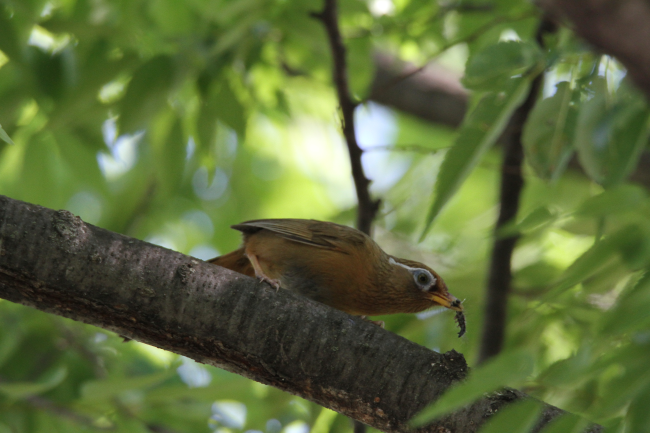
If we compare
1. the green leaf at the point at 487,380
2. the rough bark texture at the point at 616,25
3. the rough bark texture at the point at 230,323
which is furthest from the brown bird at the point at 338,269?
the rough bark texture at the point at 616,25

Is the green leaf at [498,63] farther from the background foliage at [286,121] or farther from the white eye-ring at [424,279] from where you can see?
the white eye-ring at [424,279]

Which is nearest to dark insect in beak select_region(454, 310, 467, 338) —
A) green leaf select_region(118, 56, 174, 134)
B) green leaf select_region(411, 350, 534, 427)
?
green leaf select_region(411, 350, 534, 427)

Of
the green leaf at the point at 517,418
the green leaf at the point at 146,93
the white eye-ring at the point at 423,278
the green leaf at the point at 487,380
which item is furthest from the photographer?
the white eye-ring at the point at 423,278

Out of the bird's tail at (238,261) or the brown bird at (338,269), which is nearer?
the brown bird at (338,269)

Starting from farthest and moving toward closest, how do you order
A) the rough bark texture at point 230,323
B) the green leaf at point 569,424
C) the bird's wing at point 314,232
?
the bird's wing at point 314,232, the rough bark texture at point 230,323, the green leaf at point 569,424

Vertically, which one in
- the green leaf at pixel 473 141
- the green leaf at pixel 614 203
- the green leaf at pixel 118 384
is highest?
the green leaf at pixel 473 141

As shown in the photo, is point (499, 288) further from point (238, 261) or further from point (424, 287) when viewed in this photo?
point (238, 261)

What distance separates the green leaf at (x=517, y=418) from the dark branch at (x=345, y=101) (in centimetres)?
272

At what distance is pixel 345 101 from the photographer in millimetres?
4480

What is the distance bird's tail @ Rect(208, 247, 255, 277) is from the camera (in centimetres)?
494

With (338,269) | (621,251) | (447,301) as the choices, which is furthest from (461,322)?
(621,251)

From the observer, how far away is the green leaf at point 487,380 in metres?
1.73

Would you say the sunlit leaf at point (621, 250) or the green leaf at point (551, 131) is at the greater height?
the green leaf at point (551, 131)

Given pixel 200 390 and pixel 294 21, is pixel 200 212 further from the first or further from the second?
pixel 200 390
